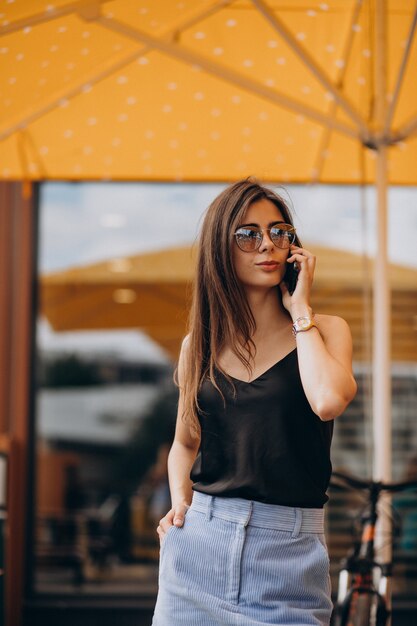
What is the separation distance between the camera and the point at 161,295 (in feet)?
23.2

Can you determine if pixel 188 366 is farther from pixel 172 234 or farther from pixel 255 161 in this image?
pixel 172 234

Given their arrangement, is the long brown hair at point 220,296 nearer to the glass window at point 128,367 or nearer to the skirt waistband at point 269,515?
the skirt waistband at point 269,515

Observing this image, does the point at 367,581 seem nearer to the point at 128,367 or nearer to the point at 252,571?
the point at 252,571

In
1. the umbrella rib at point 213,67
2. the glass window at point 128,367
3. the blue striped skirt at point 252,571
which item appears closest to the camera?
the blue striped skirt at point 252,571

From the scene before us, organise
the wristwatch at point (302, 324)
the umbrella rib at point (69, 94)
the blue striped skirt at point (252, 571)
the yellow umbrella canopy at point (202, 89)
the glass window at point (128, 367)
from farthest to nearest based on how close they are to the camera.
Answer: the glass window at point (128, 367), the umbrella rib at point (69, 94), the yellow umbrella canopy at point (202, 89), the wristwatch at point (302, 324), the blue striped skirt at point (252, 571)

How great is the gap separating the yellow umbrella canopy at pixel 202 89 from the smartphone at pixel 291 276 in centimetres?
184

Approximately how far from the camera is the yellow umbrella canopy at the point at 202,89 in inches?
167

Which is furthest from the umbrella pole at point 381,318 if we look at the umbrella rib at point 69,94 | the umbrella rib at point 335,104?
the umbrella rib at point 69,94

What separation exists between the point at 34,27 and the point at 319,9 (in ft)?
4.07

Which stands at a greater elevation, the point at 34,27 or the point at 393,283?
the point at 34,27

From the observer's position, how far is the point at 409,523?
21.5 feet

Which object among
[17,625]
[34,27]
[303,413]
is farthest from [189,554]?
[17,625]

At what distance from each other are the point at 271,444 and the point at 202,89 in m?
3.08

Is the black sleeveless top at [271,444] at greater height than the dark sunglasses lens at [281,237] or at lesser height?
lesser
